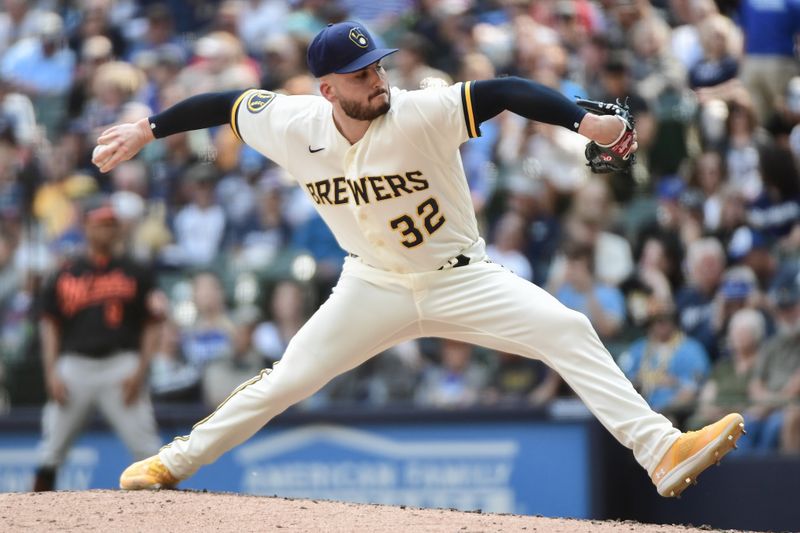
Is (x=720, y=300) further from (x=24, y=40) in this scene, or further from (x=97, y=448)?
(x=24, y=40)

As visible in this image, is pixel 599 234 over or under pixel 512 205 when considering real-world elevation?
under

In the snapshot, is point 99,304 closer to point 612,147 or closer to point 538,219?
point 538,219

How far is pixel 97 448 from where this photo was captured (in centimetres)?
1030

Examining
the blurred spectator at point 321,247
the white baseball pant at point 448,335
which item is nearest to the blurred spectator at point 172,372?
the blurred spectator at point 321,247

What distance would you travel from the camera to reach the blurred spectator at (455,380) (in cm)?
984

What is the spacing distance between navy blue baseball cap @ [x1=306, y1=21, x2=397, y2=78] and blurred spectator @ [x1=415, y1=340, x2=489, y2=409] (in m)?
4.55

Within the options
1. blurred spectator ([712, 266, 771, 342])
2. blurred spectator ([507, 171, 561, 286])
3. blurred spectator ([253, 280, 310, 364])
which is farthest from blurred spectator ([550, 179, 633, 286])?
blurred spectator ([253, 280, 310, 364])

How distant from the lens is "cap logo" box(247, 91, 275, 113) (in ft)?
19.5

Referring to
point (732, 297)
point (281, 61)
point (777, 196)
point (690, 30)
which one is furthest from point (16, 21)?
point (732, 297)

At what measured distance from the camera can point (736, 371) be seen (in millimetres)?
8789

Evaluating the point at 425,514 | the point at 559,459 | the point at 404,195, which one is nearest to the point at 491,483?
the point at 559,459

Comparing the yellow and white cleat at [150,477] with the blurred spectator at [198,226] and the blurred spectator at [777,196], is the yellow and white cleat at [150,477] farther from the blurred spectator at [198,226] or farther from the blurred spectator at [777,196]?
the blurred spectator at [198,226]

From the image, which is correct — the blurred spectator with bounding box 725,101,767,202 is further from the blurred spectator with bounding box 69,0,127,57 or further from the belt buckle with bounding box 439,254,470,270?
the blurred spectator with bounding box 69,0,127,57

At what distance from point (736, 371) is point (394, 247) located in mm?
3949
